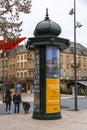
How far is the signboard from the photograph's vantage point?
842 inches

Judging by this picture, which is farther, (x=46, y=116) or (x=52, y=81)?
(x=52, y=81)

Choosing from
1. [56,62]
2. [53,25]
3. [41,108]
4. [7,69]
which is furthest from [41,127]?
[7,69]

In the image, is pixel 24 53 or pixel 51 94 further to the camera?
pixel 24 53

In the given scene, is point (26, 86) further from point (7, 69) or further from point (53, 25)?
point (53, 25)

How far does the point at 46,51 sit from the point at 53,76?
1.38m

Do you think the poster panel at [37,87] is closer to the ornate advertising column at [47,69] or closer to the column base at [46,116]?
the ornate advertising column at [47,69]

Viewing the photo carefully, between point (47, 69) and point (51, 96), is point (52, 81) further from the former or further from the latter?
point (51, 96)

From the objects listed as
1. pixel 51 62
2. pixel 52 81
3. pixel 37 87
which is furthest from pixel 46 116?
pixel 51 62

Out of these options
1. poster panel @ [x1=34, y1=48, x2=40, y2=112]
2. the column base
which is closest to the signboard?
the column base

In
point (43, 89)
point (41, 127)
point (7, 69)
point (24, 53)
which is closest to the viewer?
point (41, 127)

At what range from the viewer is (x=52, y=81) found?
70.6ft

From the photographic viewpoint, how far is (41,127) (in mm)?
17797

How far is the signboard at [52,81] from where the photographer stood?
21391 mm

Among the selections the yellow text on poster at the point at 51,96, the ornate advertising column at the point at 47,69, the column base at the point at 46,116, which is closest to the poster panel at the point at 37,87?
the ornate advertising column at the point at 47,69
